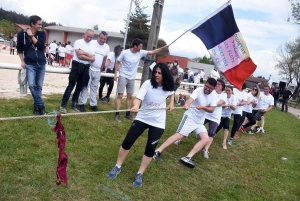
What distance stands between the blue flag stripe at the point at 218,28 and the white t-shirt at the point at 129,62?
1.44 m

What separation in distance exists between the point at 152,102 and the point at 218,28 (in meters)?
2.78

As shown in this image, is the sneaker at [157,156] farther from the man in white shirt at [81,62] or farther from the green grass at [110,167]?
the man in white shirt at [81,62]

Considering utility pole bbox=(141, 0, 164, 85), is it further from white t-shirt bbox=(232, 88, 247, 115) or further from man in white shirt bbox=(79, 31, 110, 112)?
white t-shirt bbox=(232, 88, 247, 115)

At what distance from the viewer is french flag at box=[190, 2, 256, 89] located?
6020 millimetres

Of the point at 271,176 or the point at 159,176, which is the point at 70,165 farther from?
the point at 271,176

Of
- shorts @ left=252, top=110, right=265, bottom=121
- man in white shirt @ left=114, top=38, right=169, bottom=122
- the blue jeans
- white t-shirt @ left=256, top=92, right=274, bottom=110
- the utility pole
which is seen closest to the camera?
the blue jeans

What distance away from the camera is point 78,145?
5059mm

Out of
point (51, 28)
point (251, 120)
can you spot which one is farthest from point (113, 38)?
point (251, 120)

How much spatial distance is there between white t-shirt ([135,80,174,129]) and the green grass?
→ 946 mm

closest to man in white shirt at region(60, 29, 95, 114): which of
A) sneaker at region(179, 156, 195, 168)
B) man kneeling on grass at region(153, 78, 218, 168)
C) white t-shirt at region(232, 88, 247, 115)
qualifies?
man kneeling on grass at region(153, 78, 218, 168)

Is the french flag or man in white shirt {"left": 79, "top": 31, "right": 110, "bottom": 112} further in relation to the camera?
man in white shirt {"left": 79, "top": 31, "right": 110, "bottom": 112}

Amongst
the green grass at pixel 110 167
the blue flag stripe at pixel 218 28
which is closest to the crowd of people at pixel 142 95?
the green grass at pixel 110 167

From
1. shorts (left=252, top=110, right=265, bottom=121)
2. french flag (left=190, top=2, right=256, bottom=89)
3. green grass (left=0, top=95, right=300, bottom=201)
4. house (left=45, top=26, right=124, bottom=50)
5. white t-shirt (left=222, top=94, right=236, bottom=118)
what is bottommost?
green grass (left=0, top=95, right=300, bottom=201)

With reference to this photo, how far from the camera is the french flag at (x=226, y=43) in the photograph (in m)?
6.02
